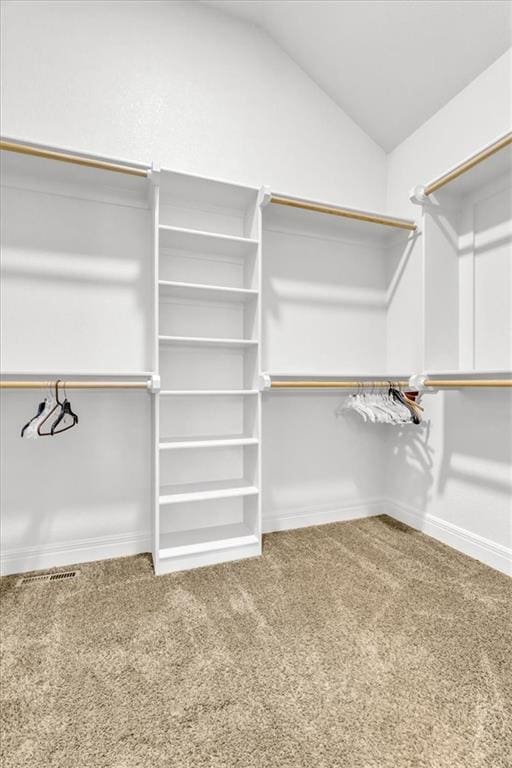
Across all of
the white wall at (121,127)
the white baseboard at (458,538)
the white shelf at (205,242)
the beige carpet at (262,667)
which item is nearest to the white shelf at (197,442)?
the white wall at (121,127)

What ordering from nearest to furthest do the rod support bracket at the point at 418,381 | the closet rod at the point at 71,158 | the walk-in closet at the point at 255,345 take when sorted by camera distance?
the walk-in closet at the point at 255,345, the closet rod at the point at 71,158, the rod support bracket at the point at 418,381

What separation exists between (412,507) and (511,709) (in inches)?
59.1

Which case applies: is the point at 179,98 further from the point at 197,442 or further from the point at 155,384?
the point at 197,442

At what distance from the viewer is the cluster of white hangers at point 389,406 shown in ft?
7.72

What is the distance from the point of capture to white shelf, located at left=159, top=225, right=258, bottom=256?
210 cm

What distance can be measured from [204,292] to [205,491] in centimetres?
112

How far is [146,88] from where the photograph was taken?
2.27 metres

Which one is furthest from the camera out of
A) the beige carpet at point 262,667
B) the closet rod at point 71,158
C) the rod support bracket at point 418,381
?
the rod support bracket at point 418,381

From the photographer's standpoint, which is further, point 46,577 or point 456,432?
point 456,432

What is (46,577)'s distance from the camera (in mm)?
1982

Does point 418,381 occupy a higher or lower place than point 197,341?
lower

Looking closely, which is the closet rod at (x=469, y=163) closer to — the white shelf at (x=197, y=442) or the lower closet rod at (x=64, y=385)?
the white shelf at (x=197, y=442)

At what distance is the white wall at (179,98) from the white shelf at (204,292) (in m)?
0.79

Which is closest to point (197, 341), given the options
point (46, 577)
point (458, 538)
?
point (46, 577)
